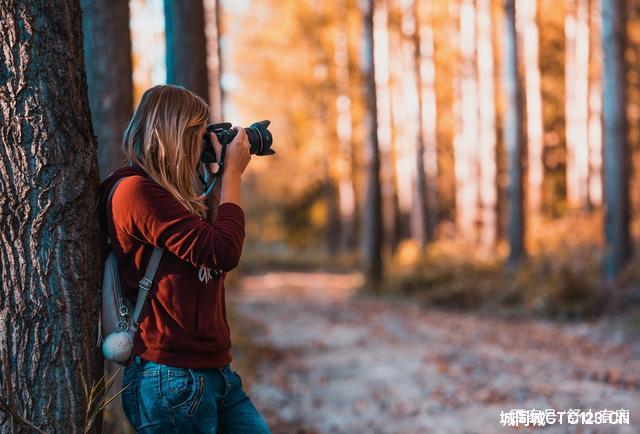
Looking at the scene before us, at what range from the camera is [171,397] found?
2664mm

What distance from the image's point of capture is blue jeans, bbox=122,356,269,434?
266 cm

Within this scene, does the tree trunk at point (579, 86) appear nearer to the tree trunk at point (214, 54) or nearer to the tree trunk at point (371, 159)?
the tree trunk at point (371, 159)

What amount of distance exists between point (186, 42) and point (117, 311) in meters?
5.12

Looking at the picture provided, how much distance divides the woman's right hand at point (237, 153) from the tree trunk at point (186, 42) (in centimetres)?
445

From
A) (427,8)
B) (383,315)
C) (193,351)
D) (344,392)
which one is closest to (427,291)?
(383,315)

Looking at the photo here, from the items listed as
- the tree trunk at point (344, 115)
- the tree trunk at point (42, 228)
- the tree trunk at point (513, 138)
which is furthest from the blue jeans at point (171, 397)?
the tree trunk at point (344, 115)

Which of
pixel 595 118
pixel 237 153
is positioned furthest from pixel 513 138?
pixel 237 153

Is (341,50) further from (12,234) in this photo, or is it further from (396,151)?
(12,234)

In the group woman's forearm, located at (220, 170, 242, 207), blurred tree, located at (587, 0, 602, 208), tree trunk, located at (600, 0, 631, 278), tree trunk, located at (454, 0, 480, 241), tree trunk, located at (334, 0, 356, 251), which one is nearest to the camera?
woman's forearm, located at (220, 170, 242, 207)

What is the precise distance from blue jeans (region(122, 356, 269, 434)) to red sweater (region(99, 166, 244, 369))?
0.04 m

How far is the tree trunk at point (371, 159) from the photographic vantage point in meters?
16.5

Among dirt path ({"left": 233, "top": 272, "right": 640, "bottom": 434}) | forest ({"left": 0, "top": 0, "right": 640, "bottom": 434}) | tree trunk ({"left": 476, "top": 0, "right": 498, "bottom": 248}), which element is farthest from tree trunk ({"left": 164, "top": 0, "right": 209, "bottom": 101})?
tree trunk ({"left": 476, "top": 0, "right": 498, "bottom": 248})

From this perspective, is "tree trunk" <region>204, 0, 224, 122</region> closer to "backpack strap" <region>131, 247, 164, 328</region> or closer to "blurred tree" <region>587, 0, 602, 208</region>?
"blurred tree" <region>587, 0, 602, 208</region>

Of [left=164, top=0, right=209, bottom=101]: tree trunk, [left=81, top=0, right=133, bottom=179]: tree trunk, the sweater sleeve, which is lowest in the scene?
the sweater sleeve
